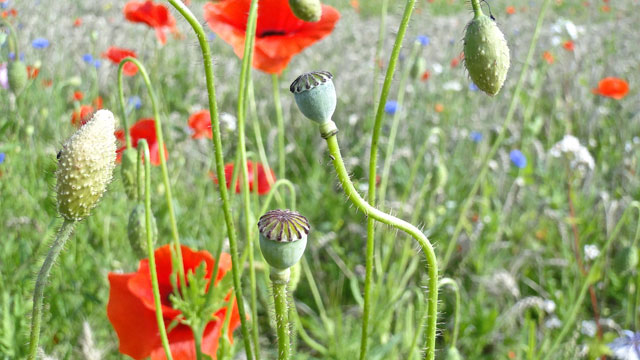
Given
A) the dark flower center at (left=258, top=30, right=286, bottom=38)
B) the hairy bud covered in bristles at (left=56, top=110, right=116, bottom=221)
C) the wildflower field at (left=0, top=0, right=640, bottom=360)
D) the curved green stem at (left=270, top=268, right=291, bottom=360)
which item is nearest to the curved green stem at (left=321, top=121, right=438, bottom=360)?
the wildflower field at (left=0, top=0, right=640, bottom=360)

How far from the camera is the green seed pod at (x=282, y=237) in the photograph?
1.84 ft

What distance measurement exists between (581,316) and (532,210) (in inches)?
23.6

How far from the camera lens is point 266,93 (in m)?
3.54

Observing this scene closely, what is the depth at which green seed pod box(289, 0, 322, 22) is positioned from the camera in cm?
73

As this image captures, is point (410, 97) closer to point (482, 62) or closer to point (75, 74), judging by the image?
point (75, 74)

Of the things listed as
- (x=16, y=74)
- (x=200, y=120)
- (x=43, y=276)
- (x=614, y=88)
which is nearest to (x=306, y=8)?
(x=43, y=276)

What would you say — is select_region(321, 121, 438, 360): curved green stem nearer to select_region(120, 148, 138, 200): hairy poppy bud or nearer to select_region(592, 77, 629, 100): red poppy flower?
select_region(120, 148, 138, 200): hairy poppy bud

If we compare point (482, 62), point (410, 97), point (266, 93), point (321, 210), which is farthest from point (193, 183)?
point (482, 62)

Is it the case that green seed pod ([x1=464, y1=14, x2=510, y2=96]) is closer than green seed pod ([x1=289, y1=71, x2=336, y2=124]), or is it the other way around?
green seed pod ([x1=289, y1=71, x2=336, y2=124])

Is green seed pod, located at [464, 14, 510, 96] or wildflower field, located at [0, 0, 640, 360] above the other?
green seed pod, located at [464, 14, 510, 96]

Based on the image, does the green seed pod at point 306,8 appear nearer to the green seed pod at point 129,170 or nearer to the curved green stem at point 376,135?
the curved green stem at point 376,135

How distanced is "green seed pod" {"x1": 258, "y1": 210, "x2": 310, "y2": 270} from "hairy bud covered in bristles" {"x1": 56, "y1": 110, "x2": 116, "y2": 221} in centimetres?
17

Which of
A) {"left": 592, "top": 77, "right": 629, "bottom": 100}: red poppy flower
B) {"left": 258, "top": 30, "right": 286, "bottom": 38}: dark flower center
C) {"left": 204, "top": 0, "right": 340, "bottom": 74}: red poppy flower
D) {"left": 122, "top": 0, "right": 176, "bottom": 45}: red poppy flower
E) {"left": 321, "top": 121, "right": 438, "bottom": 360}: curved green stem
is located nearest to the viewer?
{"left": 321, "top": 121, "right": 438, "bottom": 360}: curved green stem

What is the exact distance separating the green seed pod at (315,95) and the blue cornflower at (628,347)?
101 cm
